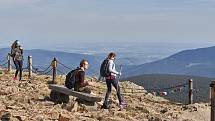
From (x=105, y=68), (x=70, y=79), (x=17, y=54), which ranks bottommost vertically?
(x=70, y=79)

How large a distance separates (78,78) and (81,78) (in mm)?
130

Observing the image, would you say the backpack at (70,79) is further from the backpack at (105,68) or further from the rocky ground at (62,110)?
the backpack at (105,68)

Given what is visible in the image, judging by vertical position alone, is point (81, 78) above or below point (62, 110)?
above

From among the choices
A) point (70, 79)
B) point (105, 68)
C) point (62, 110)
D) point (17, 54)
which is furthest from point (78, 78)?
point (17, 54)

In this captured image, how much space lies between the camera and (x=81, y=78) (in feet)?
59.5

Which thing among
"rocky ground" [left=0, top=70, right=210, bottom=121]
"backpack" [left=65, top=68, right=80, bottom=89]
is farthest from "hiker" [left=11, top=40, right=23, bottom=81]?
"backpack" [left=65, top=68, right=80, bottom=89]

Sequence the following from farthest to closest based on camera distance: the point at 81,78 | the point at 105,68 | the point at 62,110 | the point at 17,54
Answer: the point at 17,54 < the point at 105,68 < the point at 81,78 < the point at 62,110

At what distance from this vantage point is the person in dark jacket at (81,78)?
18.0 meters

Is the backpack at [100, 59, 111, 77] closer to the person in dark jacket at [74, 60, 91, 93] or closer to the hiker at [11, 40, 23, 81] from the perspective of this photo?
the person in dark jacket at [74, 60, 91, 93]

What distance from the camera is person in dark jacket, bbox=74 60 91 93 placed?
17969 millimetres

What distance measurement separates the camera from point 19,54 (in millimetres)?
25672

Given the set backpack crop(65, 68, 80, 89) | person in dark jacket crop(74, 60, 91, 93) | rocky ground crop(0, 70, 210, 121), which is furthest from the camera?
backpack crop(65, 68, 80, 89)

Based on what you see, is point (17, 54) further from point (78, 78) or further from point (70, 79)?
point (78, 78)

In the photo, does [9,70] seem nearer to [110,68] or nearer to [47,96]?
[47,96]
